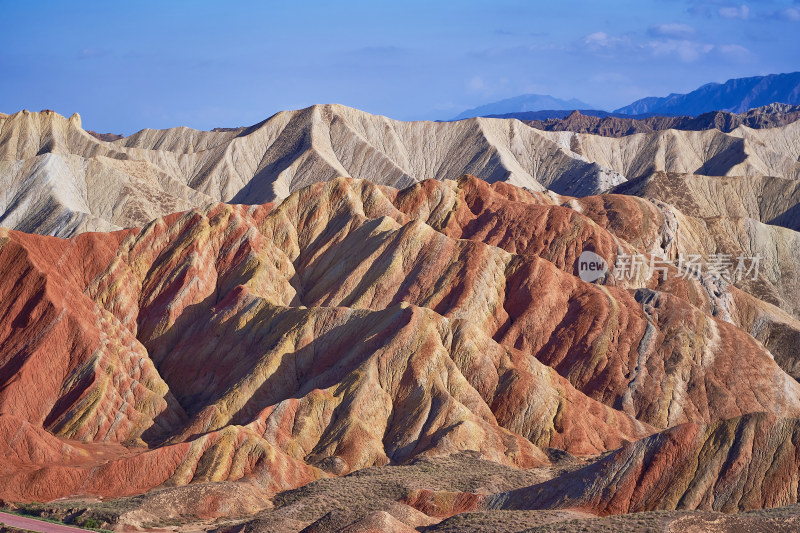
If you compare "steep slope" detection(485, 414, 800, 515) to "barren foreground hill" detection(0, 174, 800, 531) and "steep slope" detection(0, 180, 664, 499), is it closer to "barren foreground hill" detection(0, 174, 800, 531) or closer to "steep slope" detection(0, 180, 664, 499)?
"barren foreground hill" detection(0, 174, 800, 531)

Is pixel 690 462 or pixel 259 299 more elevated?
pixel 259 299

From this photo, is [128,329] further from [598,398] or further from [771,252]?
[771,252]

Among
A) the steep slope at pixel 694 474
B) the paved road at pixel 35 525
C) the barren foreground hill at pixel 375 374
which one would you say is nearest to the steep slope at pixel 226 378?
the barren foreground hill at pixel 375 374

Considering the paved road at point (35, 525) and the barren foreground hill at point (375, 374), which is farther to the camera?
the barren foreground hill at point (375, 374)

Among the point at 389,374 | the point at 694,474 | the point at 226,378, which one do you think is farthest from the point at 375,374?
the point at 694,474

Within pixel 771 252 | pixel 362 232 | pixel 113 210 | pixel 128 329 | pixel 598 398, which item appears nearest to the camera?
pixel 598 398

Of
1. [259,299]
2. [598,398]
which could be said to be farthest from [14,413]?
[598,398]

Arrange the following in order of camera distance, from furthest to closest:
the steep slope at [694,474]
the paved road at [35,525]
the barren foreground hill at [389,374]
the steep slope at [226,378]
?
the steep slope at [226,378] < the barren foreground hill at [389,374] < the paved road at [35,525] < the steep slope at [694,474]

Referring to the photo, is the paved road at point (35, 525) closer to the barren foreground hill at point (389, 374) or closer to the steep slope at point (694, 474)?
the barren foreground hill at point (389, 374)

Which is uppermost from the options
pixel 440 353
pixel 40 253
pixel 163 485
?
pixel 40 253
